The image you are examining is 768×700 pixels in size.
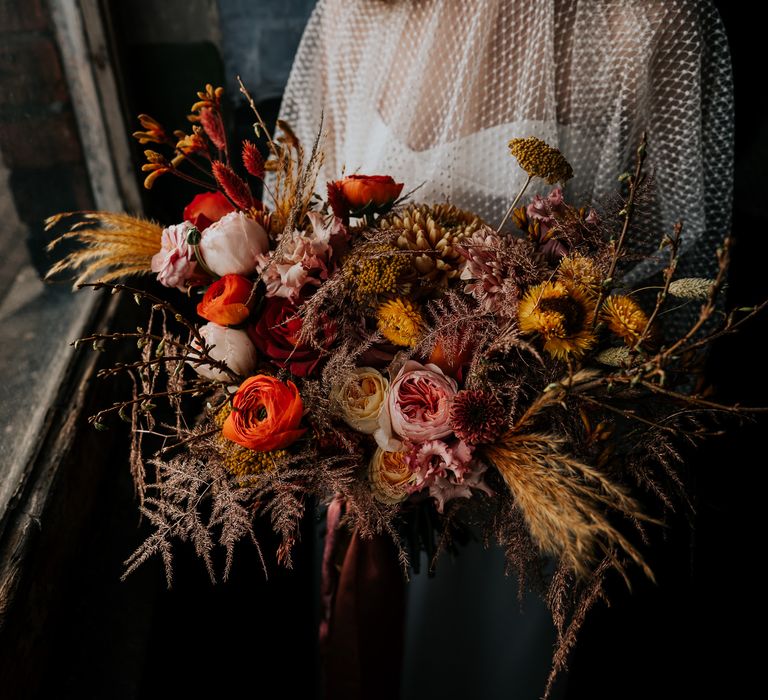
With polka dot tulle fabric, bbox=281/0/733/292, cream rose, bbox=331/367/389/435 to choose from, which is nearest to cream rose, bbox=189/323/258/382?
cream rose, bbox=331/367/389/435

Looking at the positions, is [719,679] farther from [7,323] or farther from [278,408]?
[7,323]

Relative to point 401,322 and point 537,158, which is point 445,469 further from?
point 537,158

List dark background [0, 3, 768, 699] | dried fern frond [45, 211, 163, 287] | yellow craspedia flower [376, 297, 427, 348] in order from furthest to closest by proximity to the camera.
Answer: dark background [0, 3, 768, 699]
dried fern frond [45, 211, 163, 287]
yellow craspedia flower [376, 297, 427, 348]

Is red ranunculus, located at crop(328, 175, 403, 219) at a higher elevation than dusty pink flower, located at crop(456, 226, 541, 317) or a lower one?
higher

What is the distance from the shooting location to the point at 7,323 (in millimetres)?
1011

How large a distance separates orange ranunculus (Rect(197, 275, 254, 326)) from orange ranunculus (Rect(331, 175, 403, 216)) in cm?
15

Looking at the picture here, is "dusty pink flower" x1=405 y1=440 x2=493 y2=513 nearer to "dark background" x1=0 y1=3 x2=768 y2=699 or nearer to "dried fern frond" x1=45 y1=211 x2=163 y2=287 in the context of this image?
"dried fern frond" x1=45 y1=211 x2=163 y2=287

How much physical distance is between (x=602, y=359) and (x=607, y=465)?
0.12m

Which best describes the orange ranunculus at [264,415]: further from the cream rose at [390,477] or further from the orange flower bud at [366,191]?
the orange flower bud at [366,191]

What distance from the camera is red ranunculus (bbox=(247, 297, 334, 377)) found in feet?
2.06

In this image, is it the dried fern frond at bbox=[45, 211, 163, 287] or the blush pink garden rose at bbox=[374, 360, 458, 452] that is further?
the dried fern frond at bbox=[45, 211, 163, 287]

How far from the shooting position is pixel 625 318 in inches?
22.7

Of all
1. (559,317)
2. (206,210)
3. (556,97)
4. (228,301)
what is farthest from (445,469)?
(556,97)

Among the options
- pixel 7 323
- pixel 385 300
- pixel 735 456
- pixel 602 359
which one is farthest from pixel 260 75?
pixel 735 456
